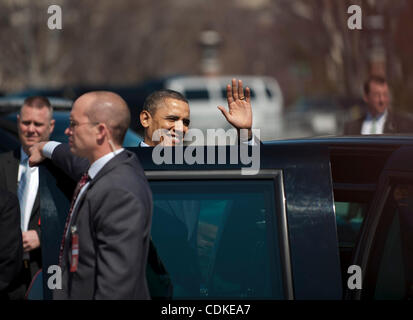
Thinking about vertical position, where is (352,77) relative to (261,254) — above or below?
above

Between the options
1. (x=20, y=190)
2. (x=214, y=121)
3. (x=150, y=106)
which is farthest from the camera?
(x=214, y=121)

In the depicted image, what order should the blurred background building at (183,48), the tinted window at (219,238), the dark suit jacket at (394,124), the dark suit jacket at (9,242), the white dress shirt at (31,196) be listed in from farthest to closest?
1. the blurred background building at (183,48)
2. the dark suit jacket at (394,124)
3. the white dress shirt at (31,196)
4. the dark suit jacket at (9,242)
5. the tinted window at (219,238)

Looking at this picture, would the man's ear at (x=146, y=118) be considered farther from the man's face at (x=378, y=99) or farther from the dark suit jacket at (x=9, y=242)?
the man's face at (x=378, y=99)

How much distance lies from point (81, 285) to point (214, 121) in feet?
85.1

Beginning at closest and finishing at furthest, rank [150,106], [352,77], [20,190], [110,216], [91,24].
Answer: [110,216]
[150,106]
[20,190]
[352,77]
[91,24]

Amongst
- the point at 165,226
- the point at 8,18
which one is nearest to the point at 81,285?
the point at 165,226

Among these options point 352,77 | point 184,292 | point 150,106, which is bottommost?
point 184,292

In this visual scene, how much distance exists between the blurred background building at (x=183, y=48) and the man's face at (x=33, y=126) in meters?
8.33

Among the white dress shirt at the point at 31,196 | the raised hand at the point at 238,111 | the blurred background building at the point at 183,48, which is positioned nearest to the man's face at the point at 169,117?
the raised hand at the point at 238,111

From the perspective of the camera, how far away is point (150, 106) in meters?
4.43

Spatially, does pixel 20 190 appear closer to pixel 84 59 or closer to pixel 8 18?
pixel 8 18

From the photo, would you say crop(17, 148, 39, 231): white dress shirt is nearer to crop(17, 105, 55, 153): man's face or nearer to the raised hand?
crop(17, 105, 55, 153): man's face

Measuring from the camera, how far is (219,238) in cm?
317

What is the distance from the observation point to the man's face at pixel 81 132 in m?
2.93
